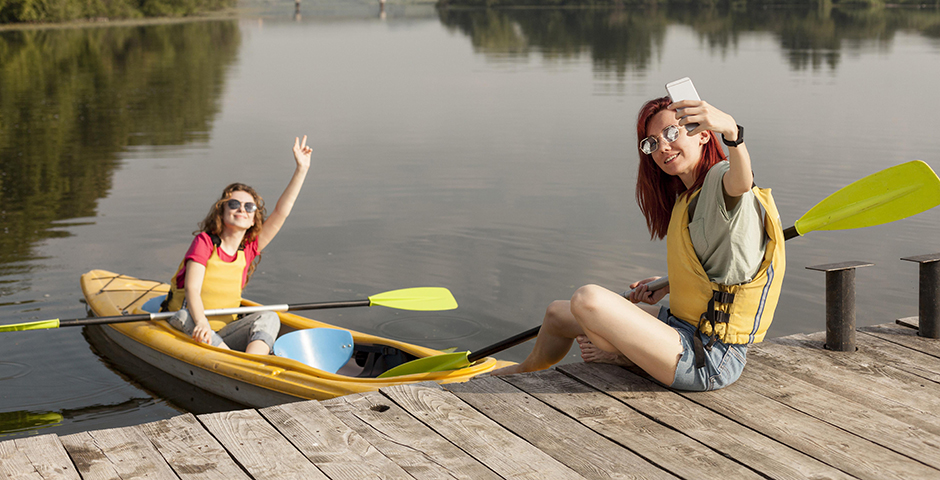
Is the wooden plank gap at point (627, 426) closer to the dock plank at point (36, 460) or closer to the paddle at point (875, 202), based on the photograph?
the paddle at point (875, 202)

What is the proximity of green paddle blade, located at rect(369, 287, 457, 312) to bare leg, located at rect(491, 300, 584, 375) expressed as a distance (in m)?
1.80

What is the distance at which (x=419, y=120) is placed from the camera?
46.3 feet

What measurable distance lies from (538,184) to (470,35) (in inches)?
1205

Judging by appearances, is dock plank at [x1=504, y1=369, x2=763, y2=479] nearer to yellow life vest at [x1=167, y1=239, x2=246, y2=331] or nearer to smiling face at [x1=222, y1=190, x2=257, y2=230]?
smiling face at [x1=222, y1=190, x2=257, y2=230]

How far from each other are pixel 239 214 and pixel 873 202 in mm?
3100

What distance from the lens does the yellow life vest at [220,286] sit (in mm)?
4590

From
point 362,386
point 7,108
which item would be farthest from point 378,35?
point 362,386

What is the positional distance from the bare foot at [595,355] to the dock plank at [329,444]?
0.99 metres

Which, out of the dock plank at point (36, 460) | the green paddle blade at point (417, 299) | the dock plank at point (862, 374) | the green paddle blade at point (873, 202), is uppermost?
the green paddle blade at point (873, 202)

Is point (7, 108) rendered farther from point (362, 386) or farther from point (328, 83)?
point (362, 386)

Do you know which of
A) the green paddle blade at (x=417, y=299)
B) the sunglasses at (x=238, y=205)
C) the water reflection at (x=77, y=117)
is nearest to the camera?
the sunglasses at (x=238, y=205)

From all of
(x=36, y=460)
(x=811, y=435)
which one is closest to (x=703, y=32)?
(x=811, y=435)

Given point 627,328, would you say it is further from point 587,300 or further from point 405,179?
point 405,179

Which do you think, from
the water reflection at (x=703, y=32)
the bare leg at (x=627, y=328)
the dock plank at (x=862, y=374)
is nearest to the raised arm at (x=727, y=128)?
the bare leg at (x=627, y=328)
